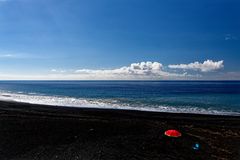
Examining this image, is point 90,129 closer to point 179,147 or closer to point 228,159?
point 179,147

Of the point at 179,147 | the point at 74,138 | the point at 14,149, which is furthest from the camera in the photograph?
the point at 74,138

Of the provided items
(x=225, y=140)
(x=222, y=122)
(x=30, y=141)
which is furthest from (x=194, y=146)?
(x=222, y=122)

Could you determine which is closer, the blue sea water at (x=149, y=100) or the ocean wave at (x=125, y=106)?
the ocean wave at (x=125, y=106)

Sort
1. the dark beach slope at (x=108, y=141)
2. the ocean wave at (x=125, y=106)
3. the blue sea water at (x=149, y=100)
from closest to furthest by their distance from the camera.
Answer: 1. the dark beach slope at (x=108, y=141)
2. the ocean wave at (x=125, y=106)
3. the blue sea water at (x=149, y=100)

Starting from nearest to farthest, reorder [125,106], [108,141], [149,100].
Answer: [108,141] < [125,106] < [149,100]

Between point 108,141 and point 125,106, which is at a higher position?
point 108,141

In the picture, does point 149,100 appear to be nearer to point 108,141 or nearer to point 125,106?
point 125,106

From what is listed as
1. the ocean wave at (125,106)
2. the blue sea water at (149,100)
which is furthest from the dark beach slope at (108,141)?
the blue sea water at (149,100)

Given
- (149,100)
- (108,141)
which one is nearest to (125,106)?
(149,100)

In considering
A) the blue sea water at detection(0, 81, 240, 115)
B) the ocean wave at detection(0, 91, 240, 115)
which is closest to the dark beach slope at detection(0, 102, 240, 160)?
the ocean wave at detection(0, 91, 240, 115)

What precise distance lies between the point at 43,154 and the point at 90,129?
761 cm

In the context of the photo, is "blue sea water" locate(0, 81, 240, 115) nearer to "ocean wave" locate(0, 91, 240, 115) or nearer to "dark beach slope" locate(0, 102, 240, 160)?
"ocean wave" locate(0, 91, 240, 115)

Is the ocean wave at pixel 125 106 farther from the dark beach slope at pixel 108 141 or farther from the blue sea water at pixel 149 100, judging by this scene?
the dark beach slope at pixel 108 141

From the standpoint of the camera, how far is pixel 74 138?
17875mm
